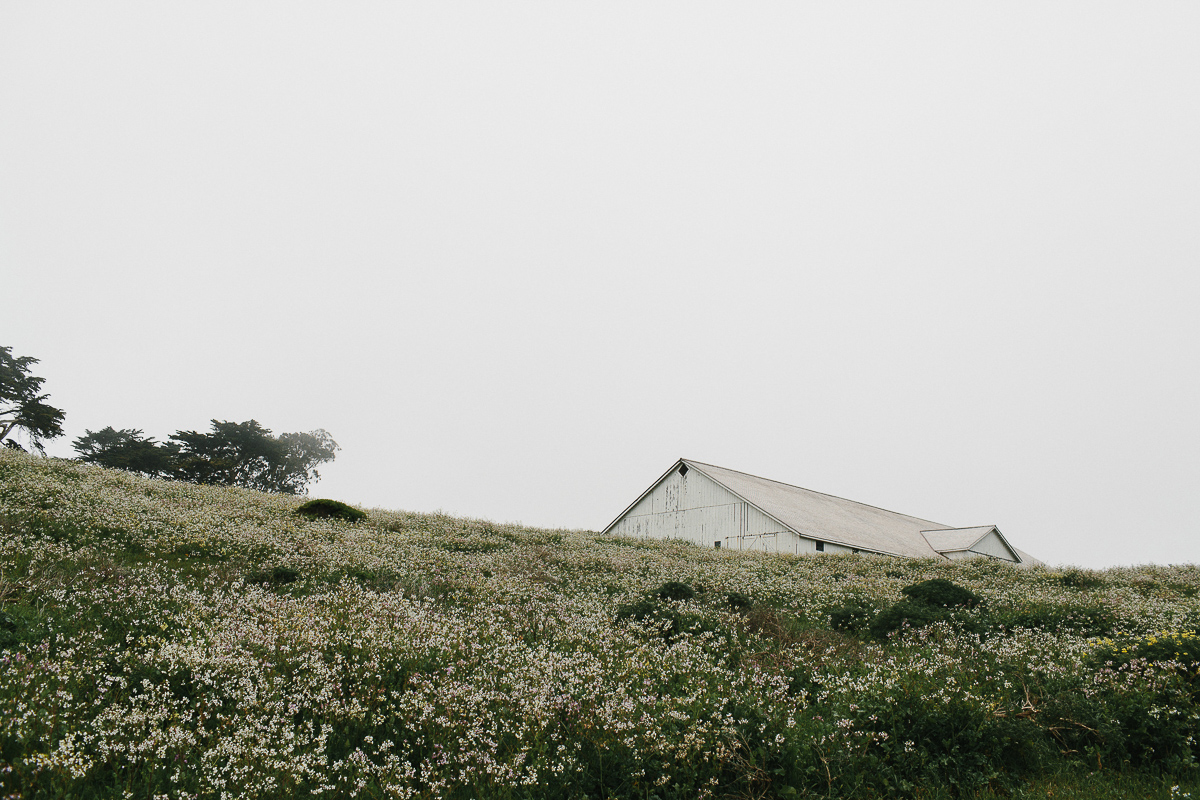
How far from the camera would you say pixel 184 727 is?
6.28 metres

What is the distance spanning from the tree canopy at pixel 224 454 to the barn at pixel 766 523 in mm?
35468

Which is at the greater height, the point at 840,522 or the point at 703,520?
the point at 840,522

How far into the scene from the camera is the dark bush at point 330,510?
2294 centimetres

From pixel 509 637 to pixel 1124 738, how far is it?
811 centimetres

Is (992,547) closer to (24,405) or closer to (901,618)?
(901,618)

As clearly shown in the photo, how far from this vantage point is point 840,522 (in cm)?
4872

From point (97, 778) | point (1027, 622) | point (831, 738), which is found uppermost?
point (1027, 622)

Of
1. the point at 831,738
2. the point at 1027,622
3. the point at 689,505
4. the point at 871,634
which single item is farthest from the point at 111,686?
the point at 689,505

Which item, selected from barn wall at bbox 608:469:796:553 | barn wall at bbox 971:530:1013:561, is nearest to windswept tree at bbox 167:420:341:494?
barn wall at bbox 608:469:796:553

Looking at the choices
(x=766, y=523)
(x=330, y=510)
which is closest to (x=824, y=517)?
(x=766, y=523)

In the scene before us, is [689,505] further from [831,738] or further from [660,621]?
[831,738]

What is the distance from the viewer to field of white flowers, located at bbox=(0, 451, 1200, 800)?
5910 mm

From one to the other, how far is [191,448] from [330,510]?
5330 centimetres

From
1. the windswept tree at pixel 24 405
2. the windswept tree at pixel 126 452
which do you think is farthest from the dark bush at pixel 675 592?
the windswept tree at pixel 126 452
